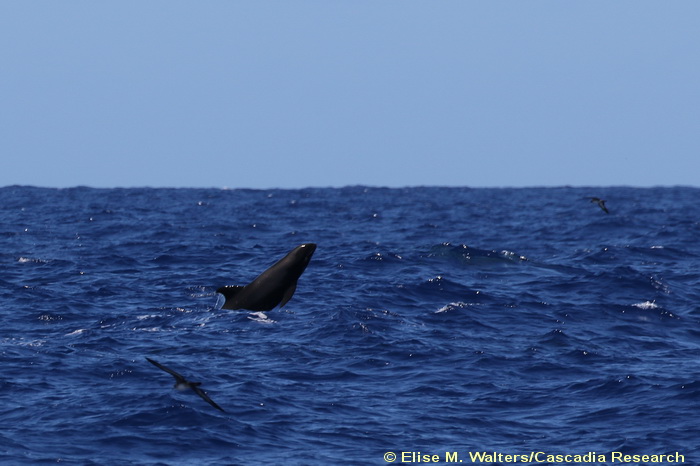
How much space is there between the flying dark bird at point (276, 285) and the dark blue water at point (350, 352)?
0.61 meters

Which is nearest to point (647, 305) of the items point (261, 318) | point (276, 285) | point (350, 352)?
point (350, 352)

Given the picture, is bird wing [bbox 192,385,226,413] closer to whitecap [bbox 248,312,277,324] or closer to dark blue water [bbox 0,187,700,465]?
dark blue water [bbox 0,187,700,465]

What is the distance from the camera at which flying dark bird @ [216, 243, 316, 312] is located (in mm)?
11500

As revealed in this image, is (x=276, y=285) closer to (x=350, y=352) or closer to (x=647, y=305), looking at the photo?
(x=350, y=352)

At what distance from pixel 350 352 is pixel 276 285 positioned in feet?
39.3

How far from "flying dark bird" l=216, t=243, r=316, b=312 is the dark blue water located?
0.61 meters

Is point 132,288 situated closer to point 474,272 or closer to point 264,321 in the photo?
point 264,321

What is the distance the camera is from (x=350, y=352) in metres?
23.3

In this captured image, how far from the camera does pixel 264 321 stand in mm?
26594

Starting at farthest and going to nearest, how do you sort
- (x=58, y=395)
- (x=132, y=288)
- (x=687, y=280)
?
(x=687, y=280) < (x=132, y=288) < (x=58, y=395)

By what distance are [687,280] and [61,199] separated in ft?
186

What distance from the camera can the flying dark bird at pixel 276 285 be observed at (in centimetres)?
1150

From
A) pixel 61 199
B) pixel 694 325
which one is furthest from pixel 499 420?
pixel 61 199

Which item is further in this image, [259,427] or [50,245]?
[50,245]
